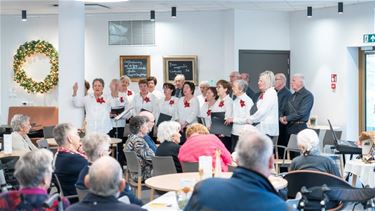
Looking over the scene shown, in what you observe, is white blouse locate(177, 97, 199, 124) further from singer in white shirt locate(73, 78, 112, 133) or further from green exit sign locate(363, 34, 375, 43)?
green exit sign locate(363, 34, 375, 43)

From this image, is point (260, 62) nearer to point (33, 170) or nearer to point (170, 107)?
point (170, 107)

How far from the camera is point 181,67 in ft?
47.4

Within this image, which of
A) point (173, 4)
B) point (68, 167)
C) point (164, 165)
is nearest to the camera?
point (68, 167)

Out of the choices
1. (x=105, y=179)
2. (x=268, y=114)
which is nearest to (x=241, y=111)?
(x=268, y=114)

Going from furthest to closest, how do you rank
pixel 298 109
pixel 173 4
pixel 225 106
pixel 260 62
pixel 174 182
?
1. pixel 260 62
2. pixel 173 4
3. pixel 225 106
4. pixel 298 109
5. pixel 174 182

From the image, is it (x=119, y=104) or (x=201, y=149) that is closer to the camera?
(x=201, y=149)

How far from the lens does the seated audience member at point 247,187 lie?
11.3 ft

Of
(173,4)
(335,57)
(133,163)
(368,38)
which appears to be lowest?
(133,163)

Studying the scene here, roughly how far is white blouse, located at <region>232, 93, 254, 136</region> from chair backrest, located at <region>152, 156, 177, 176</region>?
2841mm

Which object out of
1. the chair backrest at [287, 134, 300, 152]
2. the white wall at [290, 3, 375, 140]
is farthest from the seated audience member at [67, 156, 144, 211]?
the white wall at [290, 3, 375, 140]

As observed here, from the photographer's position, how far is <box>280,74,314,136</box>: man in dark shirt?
10133mm

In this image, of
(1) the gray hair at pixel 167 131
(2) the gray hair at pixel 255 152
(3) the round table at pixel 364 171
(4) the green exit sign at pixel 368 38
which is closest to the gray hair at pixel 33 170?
(2) the gray hair at pixel 255 152

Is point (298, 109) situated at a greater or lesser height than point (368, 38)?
lesser

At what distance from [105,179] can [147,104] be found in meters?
7.94
